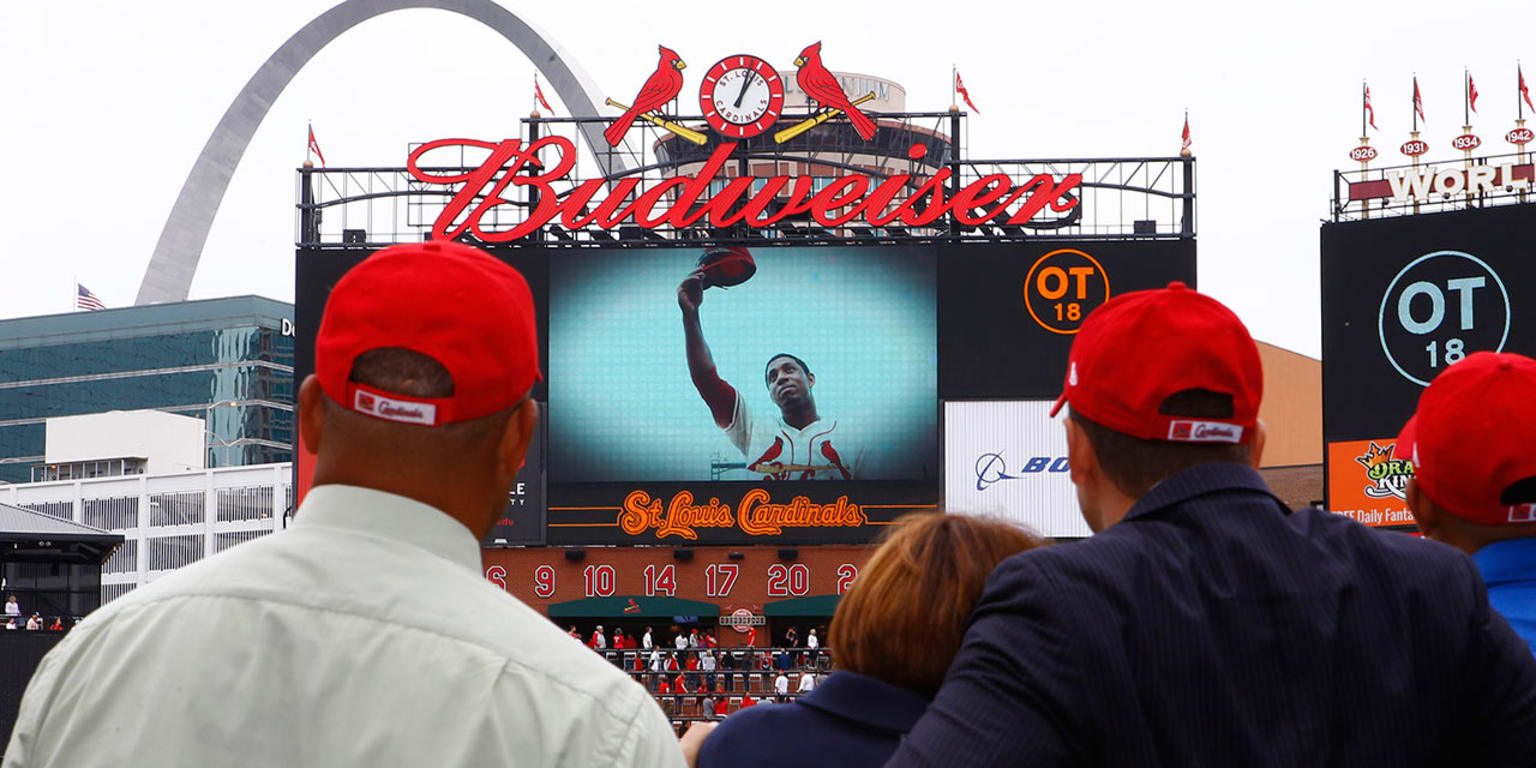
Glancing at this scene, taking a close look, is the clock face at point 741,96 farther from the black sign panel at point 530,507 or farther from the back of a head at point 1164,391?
the back of a head at point 1164,391

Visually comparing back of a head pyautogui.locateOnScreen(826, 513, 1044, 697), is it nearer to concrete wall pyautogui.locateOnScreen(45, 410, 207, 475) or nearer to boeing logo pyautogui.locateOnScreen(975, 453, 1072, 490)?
boeing logo pyautogui.locateOnScreen(975, 453, 1072, 490)

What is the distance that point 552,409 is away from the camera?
30031 mm

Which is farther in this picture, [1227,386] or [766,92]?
A: [766,92]

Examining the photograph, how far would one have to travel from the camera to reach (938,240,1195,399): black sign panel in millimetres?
29781

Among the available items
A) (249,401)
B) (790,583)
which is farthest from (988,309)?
(249,401)

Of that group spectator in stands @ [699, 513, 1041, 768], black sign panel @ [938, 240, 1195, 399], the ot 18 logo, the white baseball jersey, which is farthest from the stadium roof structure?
spectator in stands @ [699, 513, 1041, 768]

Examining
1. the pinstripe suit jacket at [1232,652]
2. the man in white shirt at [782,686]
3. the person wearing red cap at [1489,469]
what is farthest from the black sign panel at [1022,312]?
the pinstripe suit jacket at [1232,652]

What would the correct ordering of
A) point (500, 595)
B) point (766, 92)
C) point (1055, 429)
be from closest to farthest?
1. point (500, 595)
2. point (1055, 429)
3. point (766, 92)

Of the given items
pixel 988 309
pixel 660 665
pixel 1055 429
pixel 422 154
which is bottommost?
pixel 660 665

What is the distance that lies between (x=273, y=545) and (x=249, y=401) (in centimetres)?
8864

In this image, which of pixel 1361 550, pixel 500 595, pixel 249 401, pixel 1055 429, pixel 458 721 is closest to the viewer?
pixel 458 721

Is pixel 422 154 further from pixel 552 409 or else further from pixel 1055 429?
pixel 1055 429

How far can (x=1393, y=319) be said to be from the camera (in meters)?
27.1

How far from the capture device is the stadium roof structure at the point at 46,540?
3042 centimetres
